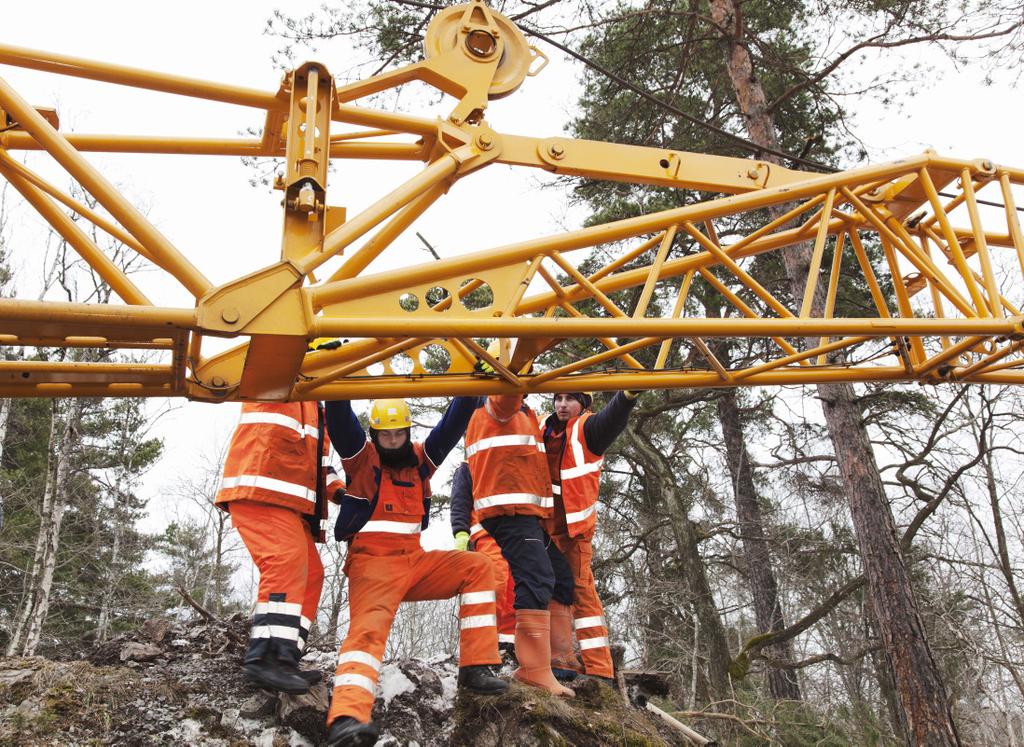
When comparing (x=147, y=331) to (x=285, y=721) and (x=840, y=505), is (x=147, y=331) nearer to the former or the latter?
(x=285, y=721)

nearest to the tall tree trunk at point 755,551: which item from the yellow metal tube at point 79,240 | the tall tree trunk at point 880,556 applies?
the tall tree trunk at point 880,556

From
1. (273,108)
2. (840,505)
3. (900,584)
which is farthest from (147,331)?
(840,505)

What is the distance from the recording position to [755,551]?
44.2ft

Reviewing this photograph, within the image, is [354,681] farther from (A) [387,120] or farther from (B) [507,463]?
(A) [387,120]

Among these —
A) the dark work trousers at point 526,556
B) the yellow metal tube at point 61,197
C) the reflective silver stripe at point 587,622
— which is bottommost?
the reflective silver stripe at point 587,622

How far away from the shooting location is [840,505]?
12.5 meters

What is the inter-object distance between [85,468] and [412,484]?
12.9 metres

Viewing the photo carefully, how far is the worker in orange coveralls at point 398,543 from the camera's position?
3955 millimetres

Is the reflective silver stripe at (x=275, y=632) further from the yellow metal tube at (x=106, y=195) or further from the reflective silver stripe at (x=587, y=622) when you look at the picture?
the reflective silver stripe at (x=587, y=622)

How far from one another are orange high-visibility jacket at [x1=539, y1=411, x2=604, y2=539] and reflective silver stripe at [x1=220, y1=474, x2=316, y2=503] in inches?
70.9

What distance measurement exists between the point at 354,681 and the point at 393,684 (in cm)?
99

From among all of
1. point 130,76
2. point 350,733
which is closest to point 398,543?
point 350,733

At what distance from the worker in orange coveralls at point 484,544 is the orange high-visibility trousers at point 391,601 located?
0.72m

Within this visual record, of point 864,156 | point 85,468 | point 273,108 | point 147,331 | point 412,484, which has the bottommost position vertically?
point 412,484
